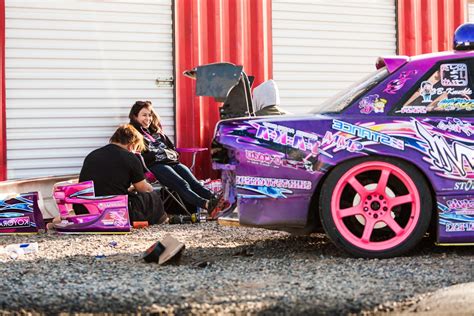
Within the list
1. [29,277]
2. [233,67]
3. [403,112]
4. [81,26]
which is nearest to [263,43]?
[81,26]

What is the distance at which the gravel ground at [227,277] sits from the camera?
162 inches

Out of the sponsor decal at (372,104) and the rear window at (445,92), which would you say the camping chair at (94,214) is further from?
the rear window at (445,92)

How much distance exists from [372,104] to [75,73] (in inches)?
188

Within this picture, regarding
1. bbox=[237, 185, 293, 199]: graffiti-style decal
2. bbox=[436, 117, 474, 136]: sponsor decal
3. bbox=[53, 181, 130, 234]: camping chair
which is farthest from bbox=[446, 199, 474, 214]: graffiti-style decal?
bbox=[53, 181, 130, 234]: camping chair

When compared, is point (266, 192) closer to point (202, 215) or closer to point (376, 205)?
point (376, 205)

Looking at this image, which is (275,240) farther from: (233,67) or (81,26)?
(81,26)

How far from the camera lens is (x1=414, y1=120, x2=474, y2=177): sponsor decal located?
5613mm

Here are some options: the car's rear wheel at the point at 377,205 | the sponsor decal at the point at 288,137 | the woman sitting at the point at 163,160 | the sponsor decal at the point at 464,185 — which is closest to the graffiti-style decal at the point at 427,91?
the car's rear wheel at the point at 377,205

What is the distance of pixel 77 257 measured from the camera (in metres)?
6.05

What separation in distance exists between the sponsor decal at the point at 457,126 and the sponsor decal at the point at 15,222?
13.3ft

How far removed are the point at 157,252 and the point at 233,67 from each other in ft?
5.36

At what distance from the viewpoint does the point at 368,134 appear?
569 centimetres

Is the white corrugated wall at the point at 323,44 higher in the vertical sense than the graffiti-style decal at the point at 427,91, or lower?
higher

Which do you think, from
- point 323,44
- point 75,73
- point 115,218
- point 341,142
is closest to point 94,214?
point 115,218
